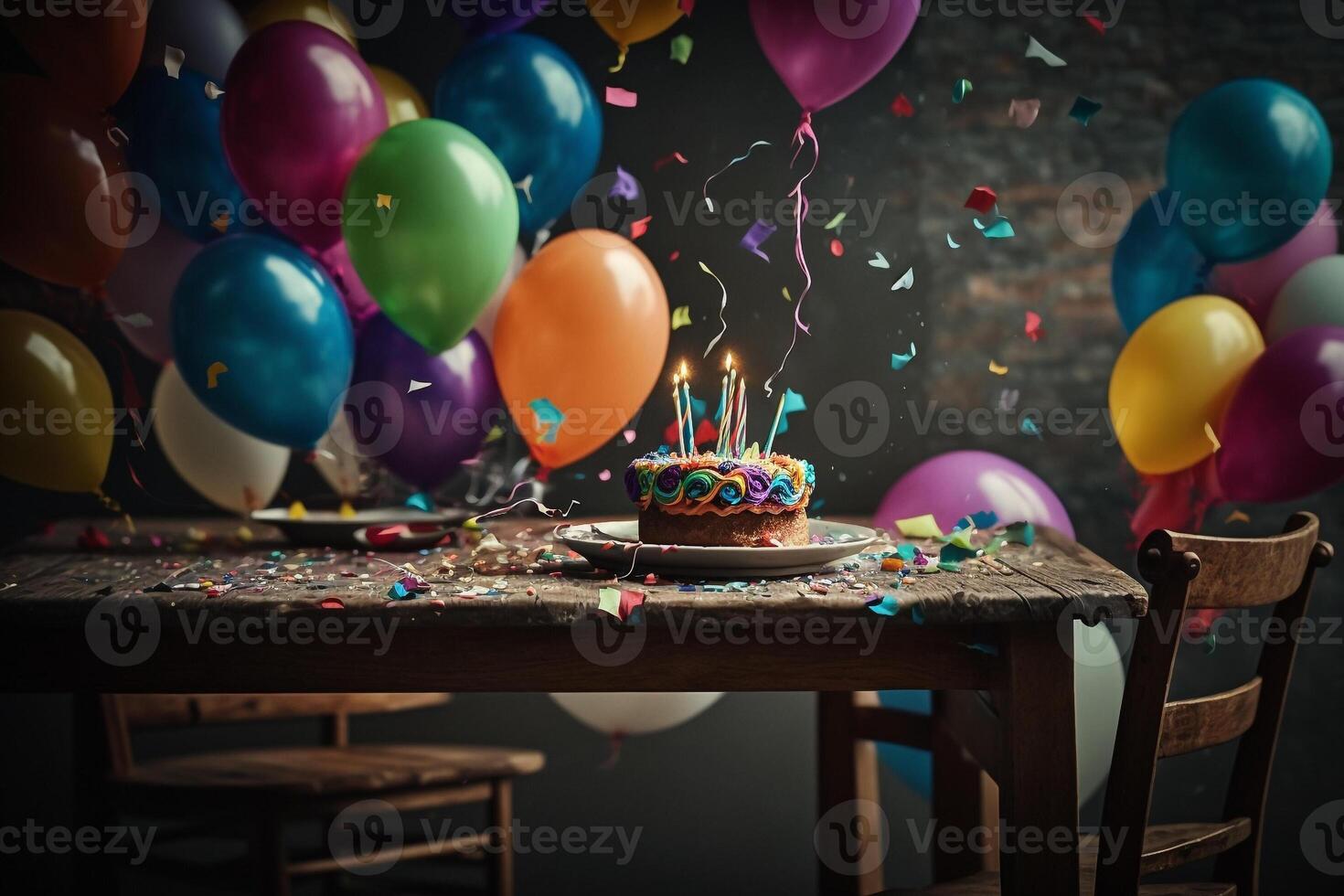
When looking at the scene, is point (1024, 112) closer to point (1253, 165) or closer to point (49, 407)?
point (1253, 165)

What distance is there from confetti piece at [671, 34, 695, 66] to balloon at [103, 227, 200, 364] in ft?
3.33

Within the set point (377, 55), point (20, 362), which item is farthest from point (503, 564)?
point (377, 55)

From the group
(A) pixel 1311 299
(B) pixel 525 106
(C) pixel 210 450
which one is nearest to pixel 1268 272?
(A) pixel 1311 299

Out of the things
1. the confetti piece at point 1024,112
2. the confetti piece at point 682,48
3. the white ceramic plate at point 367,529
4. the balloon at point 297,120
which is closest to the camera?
the white ceramic plate at point 367,529

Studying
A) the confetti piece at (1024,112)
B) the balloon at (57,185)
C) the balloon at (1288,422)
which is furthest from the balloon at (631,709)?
the confetti piece at (1024,112)

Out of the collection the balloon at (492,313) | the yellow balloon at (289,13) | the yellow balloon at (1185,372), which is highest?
the yellow balloon at (289,13)

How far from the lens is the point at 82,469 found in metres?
1.92

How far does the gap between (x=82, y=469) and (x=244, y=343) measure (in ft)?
1.46

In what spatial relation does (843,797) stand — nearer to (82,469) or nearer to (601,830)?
(601,830)

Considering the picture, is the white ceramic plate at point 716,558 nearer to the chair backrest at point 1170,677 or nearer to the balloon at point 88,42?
the chair backrest at point 1170,677

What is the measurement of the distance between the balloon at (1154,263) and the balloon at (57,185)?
1.74m

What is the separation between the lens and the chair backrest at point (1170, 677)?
1093 millimetres

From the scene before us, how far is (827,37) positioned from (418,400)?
0.88 m

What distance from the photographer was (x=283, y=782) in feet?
5.90
